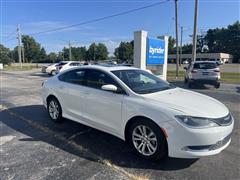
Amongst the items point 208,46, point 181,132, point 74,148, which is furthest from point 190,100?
point 208,46

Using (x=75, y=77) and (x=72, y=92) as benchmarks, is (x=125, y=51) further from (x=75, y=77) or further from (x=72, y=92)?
(x=72, y=92)

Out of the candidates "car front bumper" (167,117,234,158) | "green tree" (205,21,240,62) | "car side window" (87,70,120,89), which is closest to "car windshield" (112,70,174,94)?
"car side window" (87,70,120,89)

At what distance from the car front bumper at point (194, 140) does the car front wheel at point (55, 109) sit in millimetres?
3197

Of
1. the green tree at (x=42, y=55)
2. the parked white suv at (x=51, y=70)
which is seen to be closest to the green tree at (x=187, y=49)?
the green tree at (x=42, y=55)

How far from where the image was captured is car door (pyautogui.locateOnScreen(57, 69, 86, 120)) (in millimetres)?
4703

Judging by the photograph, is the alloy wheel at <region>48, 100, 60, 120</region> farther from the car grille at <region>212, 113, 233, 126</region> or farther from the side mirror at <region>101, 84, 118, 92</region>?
the car grille at <region>212, 113, 233, 126</region>

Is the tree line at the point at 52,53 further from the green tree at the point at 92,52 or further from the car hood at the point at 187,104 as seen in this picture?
the car hood at the point at 187,104

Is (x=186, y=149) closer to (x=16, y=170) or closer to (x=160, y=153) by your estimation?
(x=160, y=153)

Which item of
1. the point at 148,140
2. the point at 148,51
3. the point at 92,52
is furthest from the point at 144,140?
the point at 92,52

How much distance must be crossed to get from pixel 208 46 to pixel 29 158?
11120cm

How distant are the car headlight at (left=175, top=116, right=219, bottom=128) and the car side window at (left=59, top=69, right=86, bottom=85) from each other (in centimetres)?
239

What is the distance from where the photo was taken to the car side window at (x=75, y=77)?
481 cm

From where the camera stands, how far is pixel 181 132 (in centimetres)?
309

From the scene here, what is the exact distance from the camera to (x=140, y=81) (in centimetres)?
→ 437
